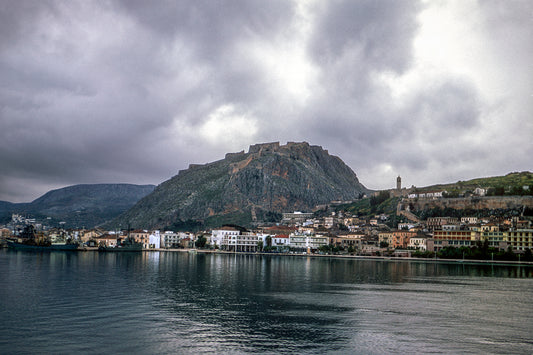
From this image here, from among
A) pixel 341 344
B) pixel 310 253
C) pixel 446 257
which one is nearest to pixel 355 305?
pixel 341 344

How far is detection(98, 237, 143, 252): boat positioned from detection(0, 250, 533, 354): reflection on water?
87219 mm

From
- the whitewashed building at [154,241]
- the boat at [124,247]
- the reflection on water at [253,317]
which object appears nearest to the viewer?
the reflection on water at [253,317]

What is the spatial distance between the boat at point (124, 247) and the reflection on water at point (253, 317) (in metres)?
87.2

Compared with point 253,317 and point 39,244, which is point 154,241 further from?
point 253,317

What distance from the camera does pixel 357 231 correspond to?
14788 cm

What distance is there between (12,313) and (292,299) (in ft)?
68.8

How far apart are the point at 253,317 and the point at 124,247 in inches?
4509

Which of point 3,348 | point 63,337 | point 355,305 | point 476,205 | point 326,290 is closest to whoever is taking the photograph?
point 3,348

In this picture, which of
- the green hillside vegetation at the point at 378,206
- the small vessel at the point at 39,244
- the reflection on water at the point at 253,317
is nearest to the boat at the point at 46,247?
the small vessel at the point at 39,244

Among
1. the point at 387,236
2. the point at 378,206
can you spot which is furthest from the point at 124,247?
the point at 378,206

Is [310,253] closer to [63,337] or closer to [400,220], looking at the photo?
[400,220]

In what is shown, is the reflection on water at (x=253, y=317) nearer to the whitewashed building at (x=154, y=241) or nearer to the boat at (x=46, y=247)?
the boat at (x=46, y=247)

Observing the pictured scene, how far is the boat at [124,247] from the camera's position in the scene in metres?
134

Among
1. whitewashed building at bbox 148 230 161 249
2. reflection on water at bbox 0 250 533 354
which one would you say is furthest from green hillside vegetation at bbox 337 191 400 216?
reflection on water at bbox 0 250 533 354
